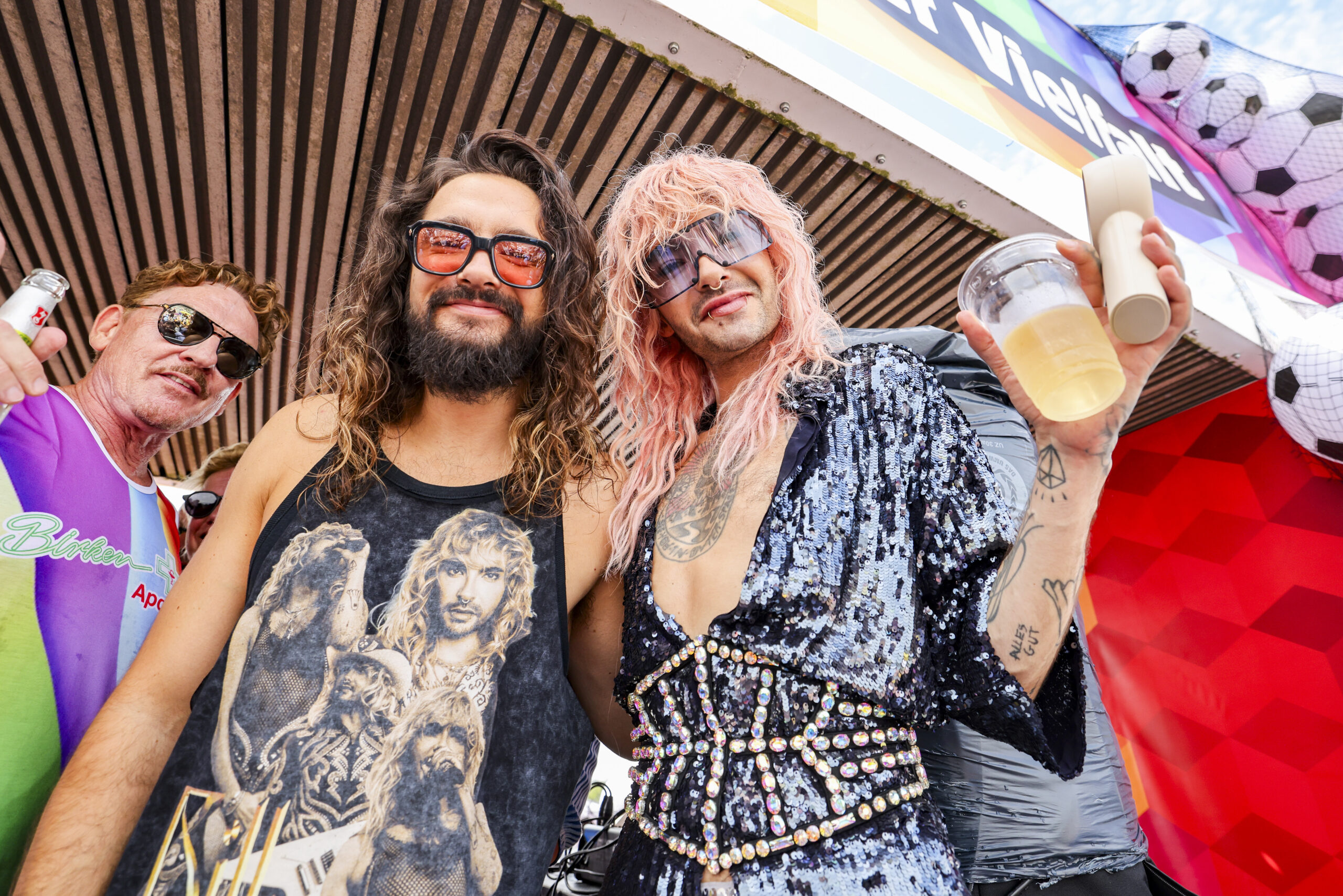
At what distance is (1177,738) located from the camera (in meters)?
3.15

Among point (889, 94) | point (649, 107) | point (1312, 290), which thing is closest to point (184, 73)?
point (649, 107)

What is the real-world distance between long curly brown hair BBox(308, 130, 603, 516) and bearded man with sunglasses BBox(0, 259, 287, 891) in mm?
393

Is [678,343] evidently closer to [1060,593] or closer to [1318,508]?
[1060,593]

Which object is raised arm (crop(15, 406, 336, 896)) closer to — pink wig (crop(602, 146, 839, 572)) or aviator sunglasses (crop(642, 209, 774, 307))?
pink wig (crop(602, 146, 839, 572))

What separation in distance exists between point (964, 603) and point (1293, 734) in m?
2.65

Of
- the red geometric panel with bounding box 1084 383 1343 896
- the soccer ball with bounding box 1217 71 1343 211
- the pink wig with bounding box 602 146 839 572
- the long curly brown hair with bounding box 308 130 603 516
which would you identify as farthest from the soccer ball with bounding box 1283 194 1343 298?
the long curly brown hair with bounding box 308 130 603 516

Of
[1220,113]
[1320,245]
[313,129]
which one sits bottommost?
[313,129]

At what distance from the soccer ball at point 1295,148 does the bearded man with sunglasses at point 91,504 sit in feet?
15.1

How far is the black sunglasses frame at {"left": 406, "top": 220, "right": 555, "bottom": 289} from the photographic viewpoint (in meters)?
1.57

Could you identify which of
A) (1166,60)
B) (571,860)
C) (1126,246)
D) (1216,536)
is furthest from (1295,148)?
(571,860)

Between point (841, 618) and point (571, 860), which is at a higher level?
point (841, 618)

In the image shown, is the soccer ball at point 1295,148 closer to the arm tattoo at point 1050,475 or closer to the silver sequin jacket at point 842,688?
the silver sequin jacket at point 842,688

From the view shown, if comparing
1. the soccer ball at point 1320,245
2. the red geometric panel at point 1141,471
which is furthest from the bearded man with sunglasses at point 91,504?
the soccer ball at point 1320,245

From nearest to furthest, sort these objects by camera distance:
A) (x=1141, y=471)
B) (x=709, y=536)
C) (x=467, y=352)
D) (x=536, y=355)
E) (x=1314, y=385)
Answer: (x=709, y=536) < (x=467, y=352) < (x=536, y=355) < (x=1314, y=385) < (x=1141, y=471)
